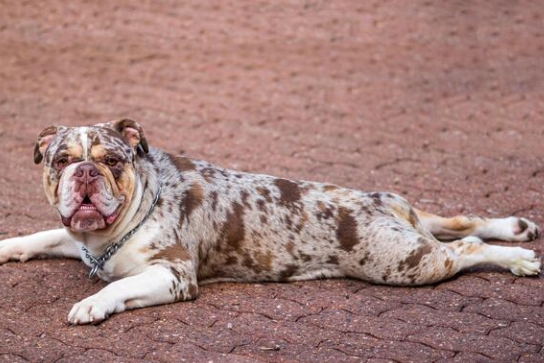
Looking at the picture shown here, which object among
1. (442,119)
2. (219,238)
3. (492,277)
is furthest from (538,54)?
(219,238)

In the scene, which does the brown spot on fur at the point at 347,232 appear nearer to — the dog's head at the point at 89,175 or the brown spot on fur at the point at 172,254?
the brown spot on fur at the point at 172,254

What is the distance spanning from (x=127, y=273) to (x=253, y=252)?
2.67 ft

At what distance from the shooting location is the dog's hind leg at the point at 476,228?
7145 millimetres

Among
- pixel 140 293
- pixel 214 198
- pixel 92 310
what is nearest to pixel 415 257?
pixel 214 198

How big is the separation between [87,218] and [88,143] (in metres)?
0.45

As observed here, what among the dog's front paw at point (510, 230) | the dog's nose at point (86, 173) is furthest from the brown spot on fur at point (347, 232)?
the dog's nose at point (86, 173)

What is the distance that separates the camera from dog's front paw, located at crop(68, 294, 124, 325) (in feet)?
18.6

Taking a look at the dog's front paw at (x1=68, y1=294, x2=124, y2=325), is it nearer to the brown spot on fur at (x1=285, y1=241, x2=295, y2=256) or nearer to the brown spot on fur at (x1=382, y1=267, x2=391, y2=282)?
the brown spot on fur at (x1=285, y1=241, x2=295, y2=256)

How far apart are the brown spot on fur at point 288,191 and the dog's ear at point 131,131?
962 millimetres

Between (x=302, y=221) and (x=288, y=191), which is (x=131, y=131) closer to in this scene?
(x=288, y=191)

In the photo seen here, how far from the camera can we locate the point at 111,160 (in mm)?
5992

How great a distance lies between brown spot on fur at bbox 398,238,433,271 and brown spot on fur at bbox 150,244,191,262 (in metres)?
1.36

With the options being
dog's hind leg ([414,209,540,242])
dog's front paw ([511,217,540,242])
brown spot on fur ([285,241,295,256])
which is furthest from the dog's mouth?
dog's front paw ([511,217,540,242])

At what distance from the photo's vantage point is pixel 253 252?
6.41 meters
